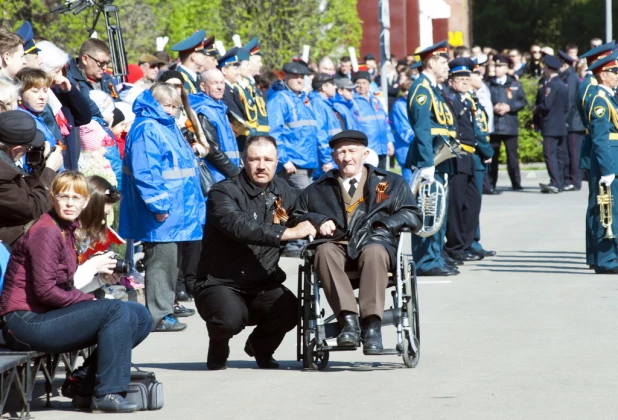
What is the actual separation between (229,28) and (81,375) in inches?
823

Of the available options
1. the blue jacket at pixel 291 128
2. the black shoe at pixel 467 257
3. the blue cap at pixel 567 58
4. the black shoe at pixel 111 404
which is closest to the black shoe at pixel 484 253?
the black shoe at pixel 467 257

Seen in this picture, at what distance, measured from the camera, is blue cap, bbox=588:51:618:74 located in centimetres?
1385

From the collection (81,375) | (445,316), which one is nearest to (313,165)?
(445,316)

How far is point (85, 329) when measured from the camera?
24.6 ft

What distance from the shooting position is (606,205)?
547 inches

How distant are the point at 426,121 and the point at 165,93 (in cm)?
387

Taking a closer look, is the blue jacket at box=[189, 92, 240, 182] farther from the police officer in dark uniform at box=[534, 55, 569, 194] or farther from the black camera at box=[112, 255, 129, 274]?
the police officer in dark uniform at box=[534, 55, 569, 194]

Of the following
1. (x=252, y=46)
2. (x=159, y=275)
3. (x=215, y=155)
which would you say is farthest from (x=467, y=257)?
(x=159, y=275)

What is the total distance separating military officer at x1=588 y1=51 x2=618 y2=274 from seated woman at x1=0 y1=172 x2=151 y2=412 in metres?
7.25

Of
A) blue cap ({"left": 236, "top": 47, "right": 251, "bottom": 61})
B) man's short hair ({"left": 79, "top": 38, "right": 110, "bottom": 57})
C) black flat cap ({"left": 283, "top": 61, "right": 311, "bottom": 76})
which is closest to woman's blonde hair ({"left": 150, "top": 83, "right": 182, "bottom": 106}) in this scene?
man's short hair ({"left": 79, "top": 38, "right": 110, "bottom": 57})

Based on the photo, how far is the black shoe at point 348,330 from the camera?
28.5ft

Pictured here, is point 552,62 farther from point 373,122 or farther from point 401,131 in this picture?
point 373,122

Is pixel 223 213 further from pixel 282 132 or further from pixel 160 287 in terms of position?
pixel 282 132

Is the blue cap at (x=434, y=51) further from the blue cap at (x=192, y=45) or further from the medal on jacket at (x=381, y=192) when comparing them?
the medal on jacket at (x=381, y=192)
